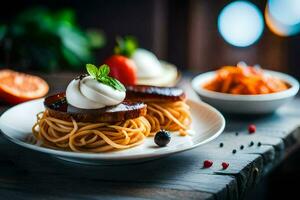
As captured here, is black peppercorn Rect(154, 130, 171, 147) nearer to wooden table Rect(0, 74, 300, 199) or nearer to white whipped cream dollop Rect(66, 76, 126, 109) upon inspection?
wooden table Rect(0, 74, 300, 199)

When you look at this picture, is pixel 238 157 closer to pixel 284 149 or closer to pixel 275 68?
pixel 284 149

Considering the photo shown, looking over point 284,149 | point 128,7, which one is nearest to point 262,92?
point 284,149

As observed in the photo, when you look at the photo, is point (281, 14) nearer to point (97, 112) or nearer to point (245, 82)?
point (245, 82)

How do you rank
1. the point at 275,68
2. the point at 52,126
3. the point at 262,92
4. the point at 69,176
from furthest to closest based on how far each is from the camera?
the point at 275,68 → the point at 262,92 → the point at 52,126 → the point at 69,176

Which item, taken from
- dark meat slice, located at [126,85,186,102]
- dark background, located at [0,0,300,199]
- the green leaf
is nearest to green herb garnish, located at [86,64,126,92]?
the green leaf

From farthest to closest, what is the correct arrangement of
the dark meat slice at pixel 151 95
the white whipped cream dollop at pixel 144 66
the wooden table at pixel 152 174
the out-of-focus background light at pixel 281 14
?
the out-of-focus background light at pixel 281 14 < the white whipped cream dollop at pixel 144 66 < the dark meat slice at pixel 151 95 < the wooden table at pixel 152 174

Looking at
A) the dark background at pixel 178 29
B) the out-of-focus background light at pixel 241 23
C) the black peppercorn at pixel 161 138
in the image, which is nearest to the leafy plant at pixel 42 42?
the dark background at pixel 178 29

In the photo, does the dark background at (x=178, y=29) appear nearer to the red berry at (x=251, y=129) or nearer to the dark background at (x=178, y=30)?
the dark background at (x=178, y=30)
